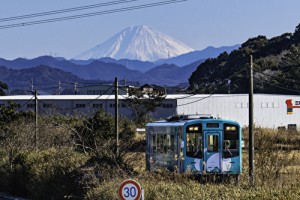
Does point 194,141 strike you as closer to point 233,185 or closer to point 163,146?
point 163,146

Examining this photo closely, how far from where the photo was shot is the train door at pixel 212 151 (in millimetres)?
23652

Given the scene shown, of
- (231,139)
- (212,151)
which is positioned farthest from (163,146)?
(231,139)

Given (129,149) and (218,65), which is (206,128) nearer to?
(129,149)

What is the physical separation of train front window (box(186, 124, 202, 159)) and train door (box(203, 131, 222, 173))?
0.25 meters

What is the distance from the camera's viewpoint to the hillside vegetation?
89312 millimetres

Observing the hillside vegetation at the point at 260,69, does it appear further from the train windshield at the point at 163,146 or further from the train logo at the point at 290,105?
the train windshield at the point at 163,146

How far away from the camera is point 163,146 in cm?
2525

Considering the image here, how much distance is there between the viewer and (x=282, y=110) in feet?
249

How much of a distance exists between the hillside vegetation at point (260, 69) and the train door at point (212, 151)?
55568 mm

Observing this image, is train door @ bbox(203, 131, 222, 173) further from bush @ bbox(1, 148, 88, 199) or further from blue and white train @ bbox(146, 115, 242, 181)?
bush @ bbox(1, 148, 88, 199)

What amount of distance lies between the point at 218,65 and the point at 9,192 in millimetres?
101918

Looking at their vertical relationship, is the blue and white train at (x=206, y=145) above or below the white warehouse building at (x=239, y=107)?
below

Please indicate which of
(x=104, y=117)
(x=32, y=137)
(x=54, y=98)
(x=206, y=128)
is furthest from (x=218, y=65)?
(x=206, y=128)

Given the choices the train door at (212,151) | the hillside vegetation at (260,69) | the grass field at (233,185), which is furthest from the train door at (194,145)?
the hillside vegetation at (260,69)
